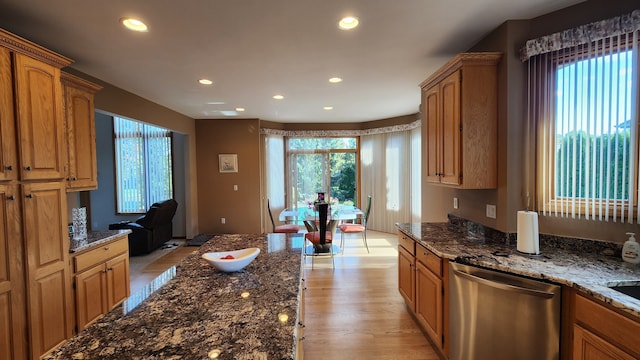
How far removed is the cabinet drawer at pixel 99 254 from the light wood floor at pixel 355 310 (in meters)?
1.10

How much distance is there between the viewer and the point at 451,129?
8.05 ft

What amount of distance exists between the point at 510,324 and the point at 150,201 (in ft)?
21.9

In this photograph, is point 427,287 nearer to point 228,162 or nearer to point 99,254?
point 99,254

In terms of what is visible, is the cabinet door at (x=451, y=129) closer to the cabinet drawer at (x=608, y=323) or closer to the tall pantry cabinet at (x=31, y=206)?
the cabinet drawer at (x=608, y=323)

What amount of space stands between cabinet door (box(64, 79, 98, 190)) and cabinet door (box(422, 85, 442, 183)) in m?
3.33

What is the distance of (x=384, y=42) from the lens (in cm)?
251

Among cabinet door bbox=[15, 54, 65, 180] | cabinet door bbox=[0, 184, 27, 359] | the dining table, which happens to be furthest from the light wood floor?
cabinet door bbox=[15, 54, 65, 180]

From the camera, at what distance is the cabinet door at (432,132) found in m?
2.71

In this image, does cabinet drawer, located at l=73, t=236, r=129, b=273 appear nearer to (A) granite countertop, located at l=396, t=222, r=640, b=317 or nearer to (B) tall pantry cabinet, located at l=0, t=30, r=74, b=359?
(B) tall pantry cabinet, located at l=0, t=30, r=74, b=359

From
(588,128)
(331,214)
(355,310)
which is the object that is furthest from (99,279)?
(588,128)

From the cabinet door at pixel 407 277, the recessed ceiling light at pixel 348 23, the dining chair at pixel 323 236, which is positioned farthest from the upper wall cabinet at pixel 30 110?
the cabinet door at pixel 407 277

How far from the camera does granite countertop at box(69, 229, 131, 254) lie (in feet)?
7.75

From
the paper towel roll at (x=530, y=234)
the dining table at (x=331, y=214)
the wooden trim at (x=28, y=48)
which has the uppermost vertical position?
the wooden trim at (x=28, y=48)

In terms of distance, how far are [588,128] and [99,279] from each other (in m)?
3.96
